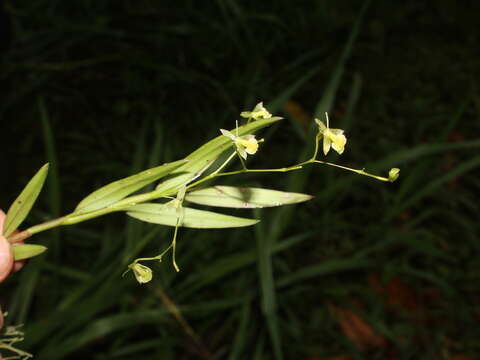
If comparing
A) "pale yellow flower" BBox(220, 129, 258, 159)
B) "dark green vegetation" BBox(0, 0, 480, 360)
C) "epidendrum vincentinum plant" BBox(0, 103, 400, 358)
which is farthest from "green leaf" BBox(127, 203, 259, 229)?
"dark green vegetation" BBox(0, 0, 480, 360)

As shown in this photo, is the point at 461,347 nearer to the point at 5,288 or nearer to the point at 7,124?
the point at 5,288

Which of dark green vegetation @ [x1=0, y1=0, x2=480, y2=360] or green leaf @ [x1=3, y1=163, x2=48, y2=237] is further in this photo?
dark green vegetation @ [x1=0, y1=0, x2=480, y2=360]

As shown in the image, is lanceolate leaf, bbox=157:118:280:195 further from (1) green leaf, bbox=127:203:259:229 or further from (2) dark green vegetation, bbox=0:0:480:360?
(2) dark green vegetation, bbox=0:0:480:360

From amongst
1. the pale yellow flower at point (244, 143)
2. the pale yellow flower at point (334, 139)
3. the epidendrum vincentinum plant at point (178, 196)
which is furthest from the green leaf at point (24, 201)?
the pale yellow flower at point (334, 139)

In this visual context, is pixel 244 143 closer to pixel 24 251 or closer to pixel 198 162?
pixel 198 162

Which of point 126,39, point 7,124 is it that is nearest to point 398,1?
point 126,39

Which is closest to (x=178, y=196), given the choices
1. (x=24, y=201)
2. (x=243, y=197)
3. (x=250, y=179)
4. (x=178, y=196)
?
(x=178, y=196)
